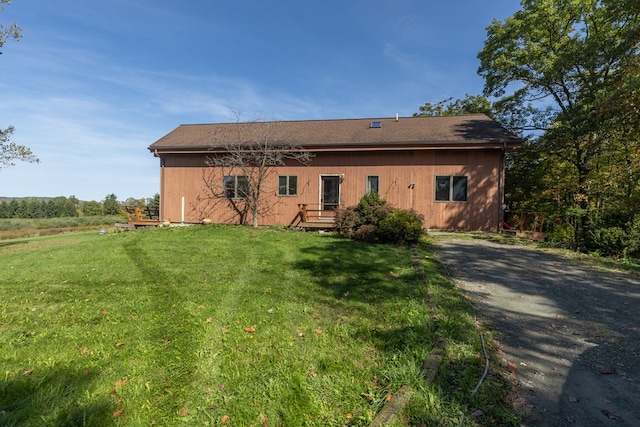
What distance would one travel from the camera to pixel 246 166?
14133mm

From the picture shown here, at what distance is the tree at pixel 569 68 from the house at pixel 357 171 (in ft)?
10.4

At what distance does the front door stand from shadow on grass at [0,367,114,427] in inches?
448

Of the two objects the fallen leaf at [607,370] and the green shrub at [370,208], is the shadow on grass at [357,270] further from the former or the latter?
the fallen leaf at [607,370]

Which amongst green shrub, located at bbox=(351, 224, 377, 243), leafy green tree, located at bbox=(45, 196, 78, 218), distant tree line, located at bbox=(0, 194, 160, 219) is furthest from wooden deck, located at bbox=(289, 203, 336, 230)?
leafy green tree, located at bbox=(45, 196, 78, 218)

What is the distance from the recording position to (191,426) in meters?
2.15

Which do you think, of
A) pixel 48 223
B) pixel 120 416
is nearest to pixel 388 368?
pixel 120 416

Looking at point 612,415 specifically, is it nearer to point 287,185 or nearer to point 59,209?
point 287,185

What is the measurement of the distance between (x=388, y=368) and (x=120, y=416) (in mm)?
2031

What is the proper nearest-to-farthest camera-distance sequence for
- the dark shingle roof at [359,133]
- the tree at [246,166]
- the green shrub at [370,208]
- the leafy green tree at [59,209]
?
the green shrub at [370,208] → the dark shingle roof at [359,133] → the tree at [246,166] → the leafy green tree at [59,209]

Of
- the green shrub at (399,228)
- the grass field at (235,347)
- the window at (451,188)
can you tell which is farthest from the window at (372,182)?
the grass field at (235,347)

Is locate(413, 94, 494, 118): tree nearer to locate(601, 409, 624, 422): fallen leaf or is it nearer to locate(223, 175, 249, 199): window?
locate(223, 175, 249, 199): window

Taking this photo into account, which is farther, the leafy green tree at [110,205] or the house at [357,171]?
the leafy green tree at [110,205]

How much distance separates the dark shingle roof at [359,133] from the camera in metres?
12.6

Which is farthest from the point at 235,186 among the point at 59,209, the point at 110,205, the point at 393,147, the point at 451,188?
the point at 59,209
